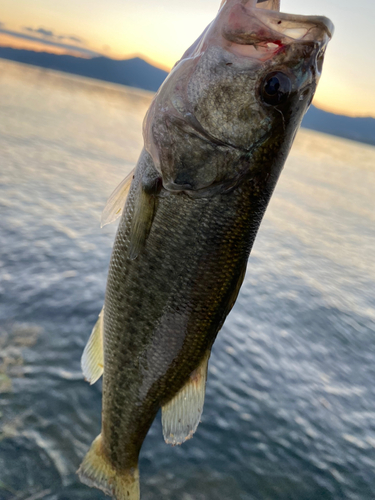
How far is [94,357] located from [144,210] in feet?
4.31

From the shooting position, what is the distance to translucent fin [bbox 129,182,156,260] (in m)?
2.30

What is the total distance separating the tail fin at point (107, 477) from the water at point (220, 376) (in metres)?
0.80

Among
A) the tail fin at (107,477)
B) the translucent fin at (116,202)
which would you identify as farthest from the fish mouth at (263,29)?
the tail fin at (107,477)

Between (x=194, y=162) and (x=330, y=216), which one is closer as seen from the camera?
(x=194, y=162)

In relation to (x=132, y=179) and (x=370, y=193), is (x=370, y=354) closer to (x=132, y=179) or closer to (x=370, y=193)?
(x=132, y=179)

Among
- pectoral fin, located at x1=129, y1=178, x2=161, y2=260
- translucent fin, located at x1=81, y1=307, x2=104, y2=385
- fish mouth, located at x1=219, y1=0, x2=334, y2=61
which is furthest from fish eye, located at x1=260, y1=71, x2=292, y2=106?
translucent fin, located at x1=81, y1=307, x2=104, y2=385

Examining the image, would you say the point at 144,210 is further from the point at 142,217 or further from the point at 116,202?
the point at 116,202

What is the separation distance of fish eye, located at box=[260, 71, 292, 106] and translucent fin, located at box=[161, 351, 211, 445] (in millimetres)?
1576

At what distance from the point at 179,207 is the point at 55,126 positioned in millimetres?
21312

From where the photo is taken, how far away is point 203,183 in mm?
2240

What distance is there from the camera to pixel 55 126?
2142cm

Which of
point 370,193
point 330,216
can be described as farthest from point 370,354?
point 370,193

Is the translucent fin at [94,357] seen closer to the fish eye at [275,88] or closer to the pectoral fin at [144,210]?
the pectoral fin at [144,210]

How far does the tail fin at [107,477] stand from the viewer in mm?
2992
